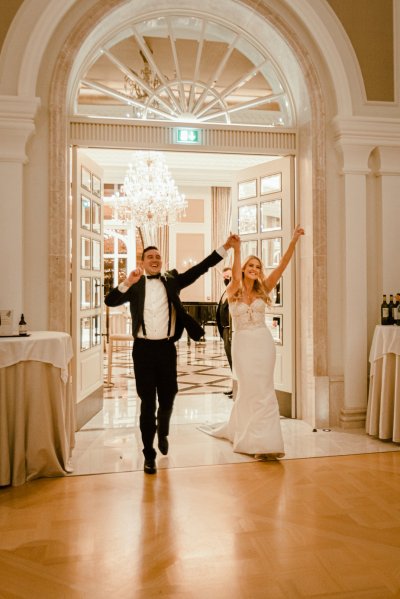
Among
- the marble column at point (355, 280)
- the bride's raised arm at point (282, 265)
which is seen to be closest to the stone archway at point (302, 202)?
the marble column at point (355, 280)

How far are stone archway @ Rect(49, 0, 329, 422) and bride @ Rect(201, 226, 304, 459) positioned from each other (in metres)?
0.88

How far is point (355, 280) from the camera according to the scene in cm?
524

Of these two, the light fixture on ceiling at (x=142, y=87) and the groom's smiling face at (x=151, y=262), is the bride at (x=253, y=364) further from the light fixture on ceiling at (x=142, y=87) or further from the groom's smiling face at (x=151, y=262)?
the light fixture on ceiling at (x=142, y=87)

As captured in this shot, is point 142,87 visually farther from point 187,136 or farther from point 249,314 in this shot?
point 249,314

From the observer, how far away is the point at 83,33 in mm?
4910

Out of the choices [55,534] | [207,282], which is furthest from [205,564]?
[207,282]

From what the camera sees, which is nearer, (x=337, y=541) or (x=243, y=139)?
(x=337, y=541)

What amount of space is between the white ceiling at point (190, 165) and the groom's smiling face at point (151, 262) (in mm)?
8380

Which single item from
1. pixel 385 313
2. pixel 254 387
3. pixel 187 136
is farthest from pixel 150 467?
pixel 187 136

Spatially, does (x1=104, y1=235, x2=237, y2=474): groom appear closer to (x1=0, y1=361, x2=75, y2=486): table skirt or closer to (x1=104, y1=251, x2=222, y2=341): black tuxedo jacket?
(x1=104, y1=251, x2=222, y2=341): black tuxedo jacket

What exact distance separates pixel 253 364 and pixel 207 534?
1.70 metres

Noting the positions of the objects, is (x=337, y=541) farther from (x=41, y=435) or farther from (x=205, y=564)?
(x=41, y=435)

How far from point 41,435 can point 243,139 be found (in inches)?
138

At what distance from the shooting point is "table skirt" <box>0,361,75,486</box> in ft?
11.8
